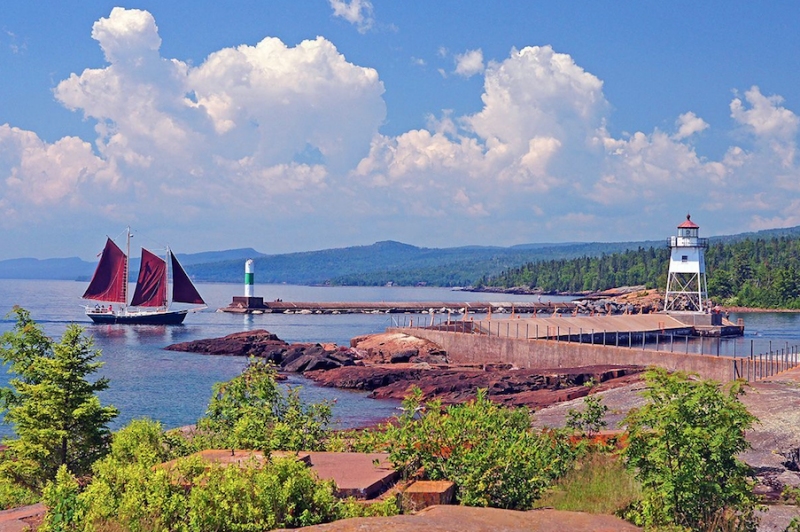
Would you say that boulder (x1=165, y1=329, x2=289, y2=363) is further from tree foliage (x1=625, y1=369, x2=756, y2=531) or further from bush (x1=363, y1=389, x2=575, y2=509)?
tree foliage (x1=625, y1=369, x2=756, y2=531)

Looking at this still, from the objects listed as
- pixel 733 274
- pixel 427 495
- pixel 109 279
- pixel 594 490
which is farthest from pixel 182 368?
pixel 733 274

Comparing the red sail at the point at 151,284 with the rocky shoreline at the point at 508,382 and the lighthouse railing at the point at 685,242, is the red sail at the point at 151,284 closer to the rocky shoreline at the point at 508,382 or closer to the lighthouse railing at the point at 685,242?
the rocky shoreline at the point at 508,382

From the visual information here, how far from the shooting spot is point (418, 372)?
139 ft

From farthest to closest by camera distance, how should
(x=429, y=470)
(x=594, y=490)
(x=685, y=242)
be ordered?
1. (x=685, y=242)
2. (x=594, y=490)
3. (x=429, y=470)

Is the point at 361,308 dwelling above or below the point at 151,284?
below

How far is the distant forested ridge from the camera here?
12700cm

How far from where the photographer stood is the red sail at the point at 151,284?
95956 millimetres

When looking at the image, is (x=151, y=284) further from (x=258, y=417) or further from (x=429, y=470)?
(x=429, y=470)

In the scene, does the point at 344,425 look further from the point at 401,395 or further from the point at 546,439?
the point at 546,439

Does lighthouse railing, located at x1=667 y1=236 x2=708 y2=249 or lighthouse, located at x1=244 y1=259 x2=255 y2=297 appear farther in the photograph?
lighthouse, located at x1=244 y1=259 x2=255 y2=297

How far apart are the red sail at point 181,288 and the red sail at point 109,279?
5.85m

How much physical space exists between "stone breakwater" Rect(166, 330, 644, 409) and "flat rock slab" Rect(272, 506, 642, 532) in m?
23.3

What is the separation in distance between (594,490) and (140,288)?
9602cm

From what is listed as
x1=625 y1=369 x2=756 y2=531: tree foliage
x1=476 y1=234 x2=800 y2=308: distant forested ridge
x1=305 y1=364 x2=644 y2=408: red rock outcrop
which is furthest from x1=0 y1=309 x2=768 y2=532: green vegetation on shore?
x1=476 y1=234 x2=800 y2=308: distant forested ridge
